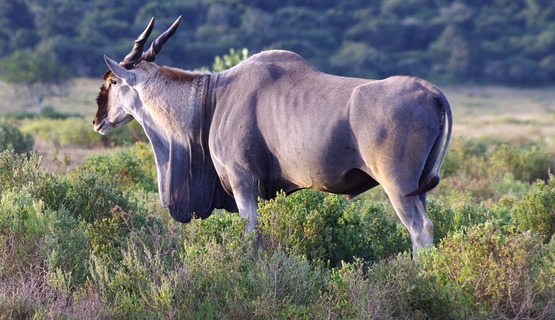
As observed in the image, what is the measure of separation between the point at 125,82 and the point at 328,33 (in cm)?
6377

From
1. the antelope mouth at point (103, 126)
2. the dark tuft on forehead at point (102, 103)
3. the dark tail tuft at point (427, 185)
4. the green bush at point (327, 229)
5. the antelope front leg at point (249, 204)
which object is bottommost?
the green bush at point (327, 229)

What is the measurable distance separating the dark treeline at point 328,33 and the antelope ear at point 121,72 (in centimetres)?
4978

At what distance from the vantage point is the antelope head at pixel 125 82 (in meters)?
6.81

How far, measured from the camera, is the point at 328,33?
227 ft

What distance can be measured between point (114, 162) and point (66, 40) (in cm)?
4956

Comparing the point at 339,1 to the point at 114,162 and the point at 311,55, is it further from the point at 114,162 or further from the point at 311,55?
the point at 114,162

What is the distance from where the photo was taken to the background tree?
1753 inches

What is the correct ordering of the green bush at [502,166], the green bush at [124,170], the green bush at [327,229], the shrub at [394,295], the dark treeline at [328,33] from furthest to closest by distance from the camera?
the dark treeline at [328,33] < the green bush at [502,166] < the green bush at [124,170] < the green bush at [327,229] < the shrub at [394,295]

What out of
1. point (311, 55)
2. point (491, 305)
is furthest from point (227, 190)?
point (311, 55)

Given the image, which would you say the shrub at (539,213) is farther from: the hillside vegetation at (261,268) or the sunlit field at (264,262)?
the hillside vegetation at (261,268)

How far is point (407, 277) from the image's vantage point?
5.30 metres

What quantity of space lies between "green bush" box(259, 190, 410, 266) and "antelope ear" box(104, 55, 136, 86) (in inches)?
72.6

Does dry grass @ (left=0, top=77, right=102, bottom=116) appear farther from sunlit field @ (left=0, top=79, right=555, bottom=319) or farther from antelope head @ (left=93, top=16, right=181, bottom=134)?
sunlit field @ (left=0, top=79, right=555, bottom=319)

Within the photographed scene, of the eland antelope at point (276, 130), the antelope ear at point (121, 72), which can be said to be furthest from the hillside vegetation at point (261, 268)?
the antelope ear at point (121, 72)
